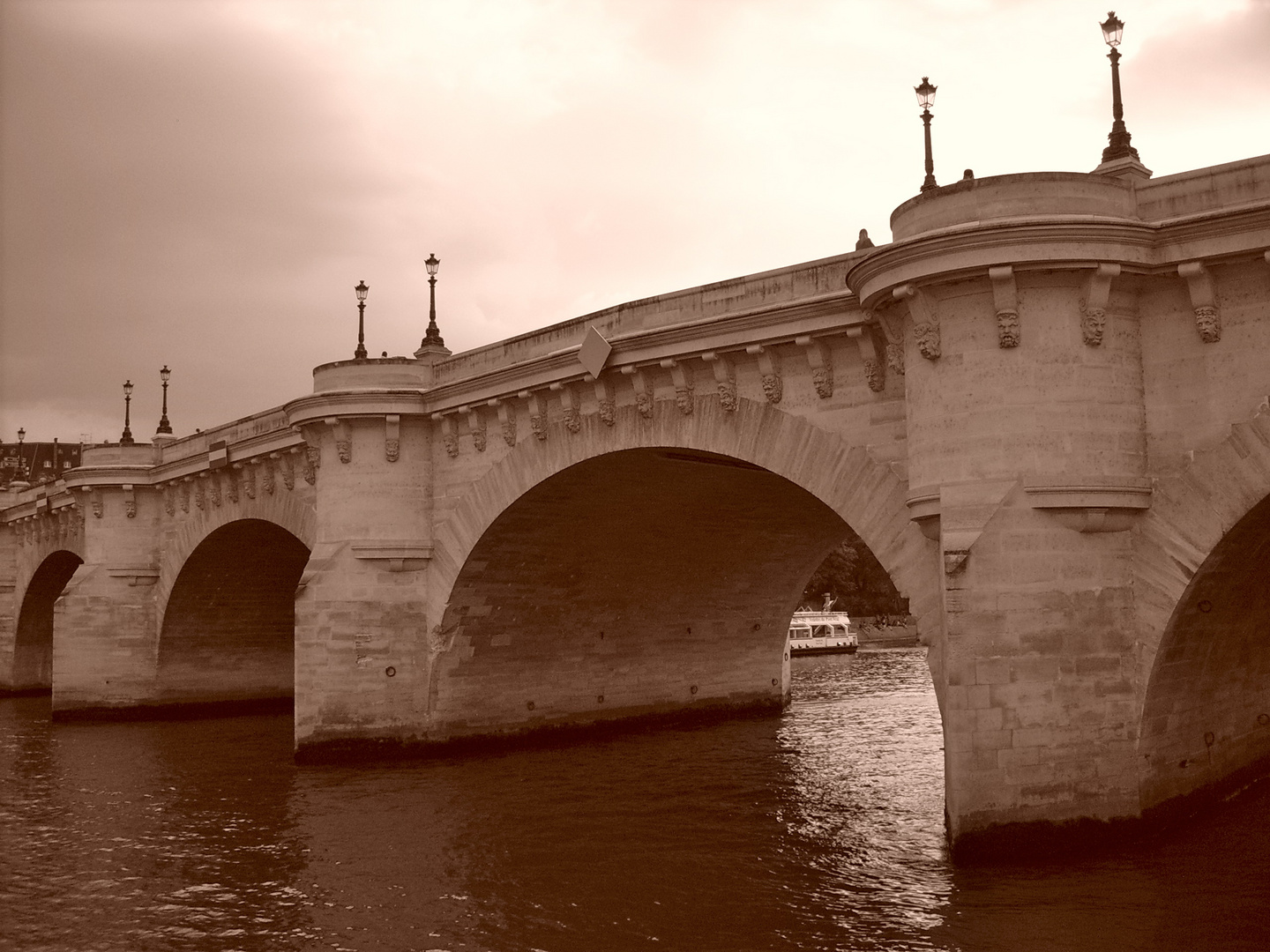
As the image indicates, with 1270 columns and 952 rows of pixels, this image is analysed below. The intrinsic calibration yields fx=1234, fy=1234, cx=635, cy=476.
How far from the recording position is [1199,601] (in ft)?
49.2

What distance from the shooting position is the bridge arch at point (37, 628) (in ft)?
165

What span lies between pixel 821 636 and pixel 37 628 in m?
39.5

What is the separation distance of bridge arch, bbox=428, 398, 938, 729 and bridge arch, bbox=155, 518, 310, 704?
1181 cm

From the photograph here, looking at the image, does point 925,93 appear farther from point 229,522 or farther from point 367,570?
point 229,522

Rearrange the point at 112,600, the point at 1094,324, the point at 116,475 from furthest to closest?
the point at 116,475 < the point at 112,600 < the point at 1094,324

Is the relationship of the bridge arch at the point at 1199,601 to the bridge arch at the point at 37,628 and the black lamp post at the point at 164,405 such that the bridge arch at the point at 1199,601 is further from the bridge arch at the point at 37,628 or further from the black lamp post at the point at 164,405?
the bridge arch at the point at 37,628

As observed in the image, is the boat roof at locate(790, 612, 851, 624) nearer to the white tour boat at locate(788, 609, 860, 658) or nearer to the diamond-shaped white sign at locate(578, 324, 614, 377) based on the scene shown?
the white tour boat at locate(788, 609, 860, 658)

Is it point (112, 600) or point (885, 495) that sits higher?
point (885, 495)

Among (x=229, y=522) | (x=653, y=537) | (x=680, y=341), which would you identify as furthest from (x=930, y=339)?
(x=229, y=522)

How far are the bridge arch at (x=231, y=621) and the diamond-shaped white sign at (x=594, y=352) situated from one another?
1747 cm

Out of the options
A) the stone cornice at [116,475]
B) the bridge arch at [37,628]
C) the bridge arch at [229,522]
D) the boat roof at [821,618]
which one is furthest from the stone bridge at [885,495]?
the boat roof at [821,618]

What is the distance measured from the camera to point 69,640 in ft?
125

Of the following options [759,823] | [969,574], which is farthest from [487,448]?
[969,574]

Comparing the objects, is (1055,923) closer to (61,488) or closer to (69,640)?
(69,640)
